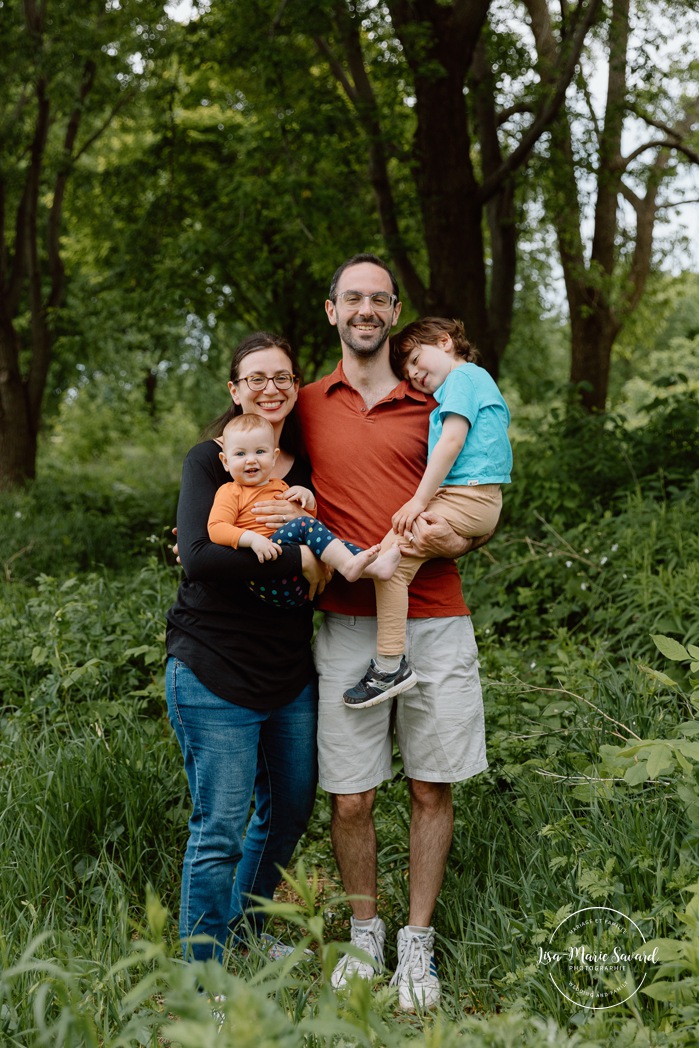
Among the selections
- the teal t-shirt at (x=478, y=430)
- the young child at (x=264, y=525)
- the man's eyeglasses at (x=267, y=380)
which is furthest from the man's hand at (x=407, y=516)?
the man's eyeglasses at (x=267, y=380)

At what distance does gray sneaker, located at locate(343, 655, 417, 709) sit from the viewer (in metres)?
2.92

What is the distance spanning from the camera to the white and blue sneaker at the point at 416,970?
107 inches

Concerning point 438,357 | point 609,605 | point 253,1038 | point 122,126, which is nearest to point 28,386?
point 122,126

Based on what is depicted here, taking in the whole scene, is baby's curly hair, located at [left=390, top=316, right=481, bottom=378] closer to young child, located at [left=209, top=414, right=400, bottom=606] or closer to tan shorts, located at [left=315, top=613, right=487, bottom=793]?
young child, located at [left=209, top=414, right=400, bottom=606]

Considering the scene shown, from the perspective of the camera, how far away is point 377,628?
3043mm

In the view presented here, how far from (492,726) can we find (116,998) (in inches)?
79.9

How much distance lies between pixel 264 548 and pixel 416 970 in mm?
1385

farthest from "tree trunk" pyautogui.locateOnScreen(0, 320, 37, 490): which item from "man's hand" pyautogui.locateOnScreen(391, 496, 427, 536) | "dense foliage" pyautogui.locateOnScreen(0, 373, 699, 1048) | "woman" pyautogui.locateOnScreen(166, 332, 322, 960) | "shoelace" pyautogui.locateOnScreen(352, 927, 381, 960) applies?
"shoelace" pyautogui.locateOnScreen(352, 927, 381, 960)

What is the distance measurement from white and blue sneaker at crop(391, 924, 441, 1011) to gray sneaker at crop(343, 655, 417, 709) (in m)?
0.74

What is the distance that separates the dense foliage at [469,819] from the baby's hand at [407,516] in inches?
33.6

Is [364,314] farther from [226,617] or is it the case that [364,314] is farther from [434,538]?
[226,617]

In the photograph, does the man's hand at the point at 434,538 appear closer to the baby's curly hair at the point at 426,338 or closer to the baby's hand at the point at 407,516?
the baby's hand at the point at 407,516

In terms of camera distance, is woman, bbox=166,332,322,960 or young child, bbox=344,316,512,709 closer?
woman, bbox=166,332,322,960

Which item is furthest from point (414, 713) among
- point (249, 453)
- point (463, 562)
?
point (463, 562)
